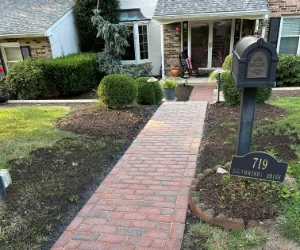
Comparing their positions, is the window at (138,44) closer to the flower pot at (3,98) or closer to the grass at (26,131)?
the flower pot at (3,98)

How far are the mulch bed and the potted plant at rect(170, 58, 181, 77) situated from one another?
5.07 metres

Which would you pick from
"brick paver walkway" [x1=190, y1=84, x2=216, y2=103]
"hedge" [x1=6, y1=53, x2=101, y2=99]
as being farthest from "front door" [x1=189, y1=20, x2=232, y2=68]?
"hedge" [x1=6, y1=53, x2=101, y2=99]

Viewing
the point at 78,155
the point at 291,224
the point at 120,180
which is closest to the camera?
the point at 291,224

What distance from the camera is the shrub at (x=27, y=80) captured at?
31.0ft

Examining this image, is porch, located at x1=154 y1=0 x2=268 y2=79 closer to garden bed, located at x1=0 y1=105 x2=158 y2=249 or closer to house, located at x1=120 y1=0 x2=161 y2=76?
house, located at x1=120 y1=0 x2=161 y2=76

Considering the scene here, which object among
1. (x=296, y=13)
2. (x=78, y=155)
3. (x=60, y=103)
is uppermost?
(x=296, y=13)

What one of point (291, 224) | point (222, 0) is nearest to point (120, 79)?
point (291, 224)

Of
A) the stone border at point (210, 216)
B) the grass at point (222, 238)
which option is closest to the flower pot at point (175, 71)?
the stone border at point (210, 216)

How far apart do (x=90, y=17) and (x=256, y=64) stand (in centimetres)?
1078

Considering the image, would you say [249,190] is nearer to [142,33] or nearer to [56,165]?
[56,165]

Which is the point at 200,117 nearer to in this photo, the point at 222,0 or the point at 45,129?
the point at 45,129

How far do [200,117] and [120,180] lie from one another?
2.96m

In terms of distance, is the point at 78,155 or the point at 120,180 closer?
the point at 120,180

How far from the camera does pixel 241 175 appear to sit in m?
2.90
